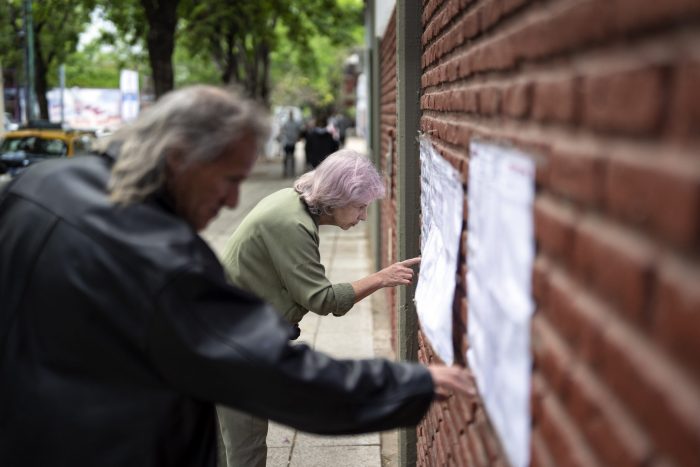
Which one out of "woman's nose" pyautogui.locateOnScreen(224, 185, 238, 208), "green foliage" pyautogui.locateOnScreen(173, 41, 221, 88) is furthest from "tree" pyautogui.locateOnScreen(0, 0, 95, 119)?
"woman's nose" pyautogui.locateOnScreen(224, 185, 238, 208)

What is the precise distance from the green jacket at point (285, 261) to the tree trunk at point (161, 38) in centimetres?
1419

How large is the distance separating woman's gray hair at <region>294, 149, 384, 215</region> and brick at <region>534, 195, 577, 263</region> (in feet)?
6.67

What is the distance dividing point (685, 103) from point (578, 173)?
0.39 meters

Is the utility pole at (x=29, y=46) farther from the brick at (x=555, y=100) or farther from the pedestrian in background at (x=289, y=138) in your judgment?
the brick at (x=555, y=100)

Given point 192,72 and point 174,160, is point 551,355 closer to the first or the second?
point 174,160

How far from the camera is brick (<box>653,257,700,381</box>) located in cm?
90

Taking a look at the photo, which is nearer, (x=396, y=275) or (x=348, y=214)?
(x=396, y=275)

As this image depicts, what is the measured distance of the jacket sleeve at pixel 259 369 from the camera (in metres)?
1.73

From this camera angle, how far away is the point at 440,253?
279 cm

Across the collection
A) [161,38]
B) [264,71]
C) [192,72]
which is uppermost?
[192,72]

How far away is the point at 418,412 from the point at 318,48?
60.5 m

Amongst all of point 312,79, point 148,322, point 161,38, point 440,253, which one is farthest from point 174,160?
point 312,79

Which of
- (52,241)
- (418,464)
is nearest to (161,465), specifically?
(52,241)

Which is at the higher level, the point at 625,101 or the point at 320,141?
the point at 625,101
